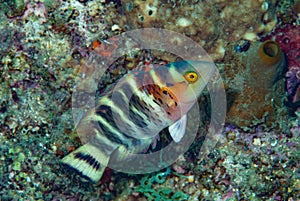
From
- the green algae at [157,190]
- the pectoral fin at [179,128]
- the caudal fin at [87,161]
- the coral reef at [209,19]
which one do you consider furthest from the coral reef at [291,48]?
the caudal fin at [87,161]

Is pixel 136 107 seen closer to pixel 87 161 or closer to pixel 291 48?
pixel 87 161

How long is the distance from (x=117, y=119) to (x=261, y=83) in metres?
1.59

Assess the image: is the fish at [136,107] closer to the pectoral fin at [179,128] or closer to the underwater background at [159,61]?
the pectoral fin at [179,128]

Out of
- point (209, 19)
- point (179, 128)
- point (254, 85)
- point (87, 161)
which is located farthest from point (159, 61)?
point (87, 161)

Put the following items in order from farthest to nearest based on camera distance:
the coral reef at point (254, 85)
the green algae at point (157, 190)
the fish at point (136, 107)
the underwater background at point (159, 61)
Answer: the green algae at point (157, 190) < the underwater background at point (159, 61) < the coral reef at point (254, 85) < the fish at point (136, 107)

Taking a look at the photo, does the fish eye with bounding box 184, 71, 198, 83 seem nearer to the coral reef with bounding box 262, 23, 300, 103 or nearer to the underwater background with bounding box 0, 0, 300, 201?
the underwater background with bounding box 0, 0, 300, 201

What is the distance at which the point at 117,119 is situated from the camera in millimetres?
2906

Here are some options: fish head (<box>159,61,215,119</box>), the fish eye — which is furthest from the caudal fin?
the fish eye

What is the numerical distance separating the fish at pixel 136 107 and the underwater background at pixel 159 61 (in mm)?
480

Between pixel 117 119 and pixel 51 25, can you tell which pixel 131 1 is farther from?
pixel 117 119

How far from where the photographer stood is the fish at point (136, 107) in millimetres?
2910

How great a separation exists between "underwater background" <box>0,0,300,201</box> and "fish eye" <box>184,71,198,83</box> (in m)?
0.61

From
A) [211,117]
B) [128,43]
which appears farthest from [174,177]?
[128,43]

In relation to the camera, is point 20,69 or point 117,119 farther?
point 20,69
